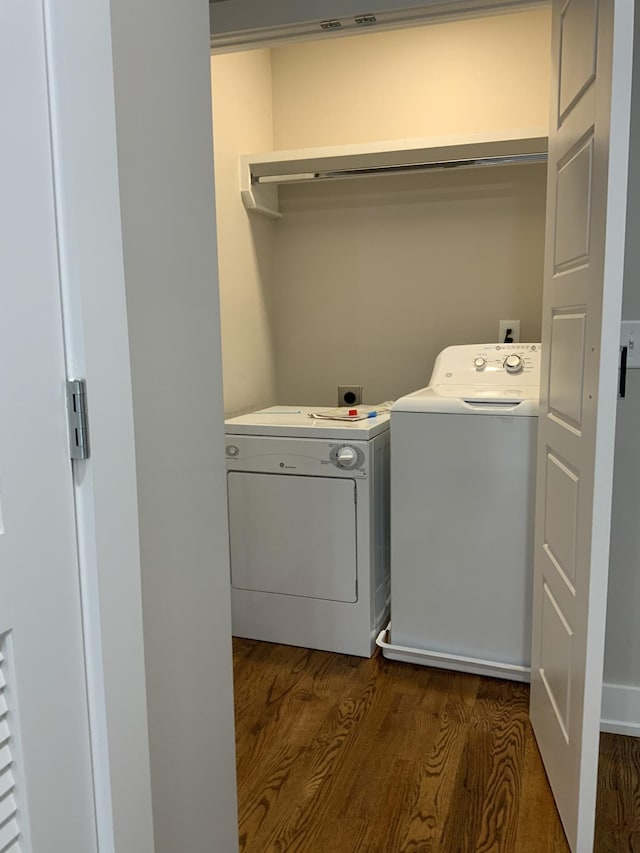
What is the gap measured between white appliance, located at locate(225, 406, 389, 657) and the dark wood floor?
0.18 m

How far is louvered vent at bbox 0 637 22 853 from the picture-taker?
0.69m

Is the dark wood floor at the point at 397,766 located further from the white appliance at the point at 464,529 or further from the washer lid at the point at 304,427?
the washer lid at the point at 304,427

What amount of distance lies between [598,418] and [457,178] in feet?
6.46

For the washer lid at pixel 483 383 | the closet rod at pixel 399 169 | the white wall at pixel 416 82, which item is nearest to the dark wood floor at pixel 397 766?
the washer lid at pixel 483 383

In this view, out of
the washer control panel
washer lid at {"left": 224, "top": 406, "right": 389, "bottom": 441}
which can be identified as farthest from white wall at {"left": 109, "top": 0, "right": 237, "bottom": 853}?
the washer control panel

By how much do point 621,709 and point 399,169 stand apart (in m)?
2.17

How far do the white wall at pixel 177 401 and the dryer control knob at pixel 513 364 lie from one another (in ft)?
5.32

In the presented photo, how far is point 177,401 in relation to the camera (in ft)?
3.32

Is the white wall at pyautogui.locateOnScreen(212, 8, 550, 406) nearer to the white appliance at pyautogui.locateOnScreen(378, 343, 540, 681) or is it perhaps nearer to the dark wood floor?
the white appliance at pyautogui.locateOnScreen(378, 343, 540, 681)

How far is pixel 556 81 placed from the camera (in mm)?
1640

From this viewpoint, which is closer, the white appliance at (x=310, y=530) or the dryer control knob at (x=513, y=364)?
the white appliance at (x=310, y=530)

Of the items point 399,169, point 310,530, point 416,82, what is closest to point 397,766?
point 310,530

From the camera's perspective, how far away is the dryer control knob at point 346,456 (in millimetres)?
2307

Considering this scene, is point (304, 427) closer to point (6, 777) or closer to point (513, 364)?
point (513, 364)
